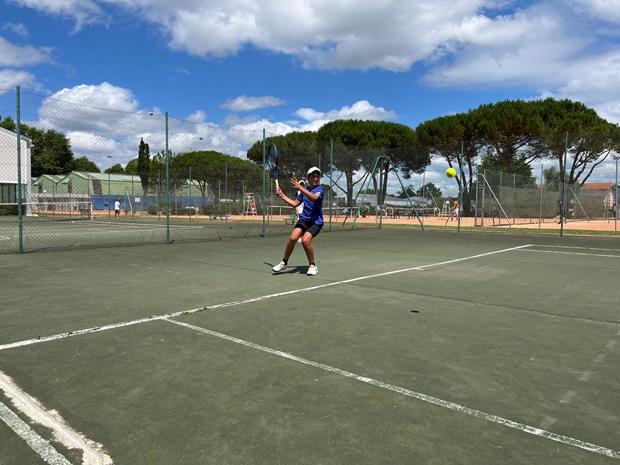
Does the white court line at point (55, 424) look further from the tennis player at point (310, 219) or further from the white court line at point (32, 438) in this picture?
the tennis player at point (310, 219)

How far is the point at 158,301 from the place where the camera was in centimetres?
586

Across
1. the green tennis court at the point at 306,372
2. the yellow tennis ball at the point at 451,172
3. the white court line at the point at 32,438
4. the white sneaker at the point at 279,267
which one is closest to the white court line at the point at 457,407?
the green tennis court at the point at 306,372

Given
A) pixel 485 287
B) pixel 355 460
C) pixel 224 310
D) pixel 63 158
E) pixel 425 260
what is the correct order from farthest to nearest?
pixel 63 158, pixel 425 260, pixel 485 287, pixel 224 310, pixel 355 460

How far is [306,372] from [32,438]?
1.72 metres

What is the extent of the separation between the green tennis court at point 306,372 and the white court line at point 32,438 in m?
0.01

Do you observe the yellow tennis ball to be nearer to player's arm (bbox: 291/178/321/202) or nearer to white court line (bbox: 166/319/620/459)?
player's arm (bbox: 291/178/321/202)

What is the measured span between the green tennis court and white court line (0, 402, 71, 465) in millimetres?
14

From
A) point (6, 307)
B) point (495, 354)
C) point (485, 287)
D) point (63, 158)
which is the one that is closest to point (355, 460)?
point (495, 354)

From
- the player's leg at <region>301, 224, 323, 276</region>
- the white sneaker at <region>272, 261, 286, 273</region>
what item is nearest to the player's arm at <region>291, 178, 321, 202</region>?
the player's leg at <region>301, 224, 323, 276</region>

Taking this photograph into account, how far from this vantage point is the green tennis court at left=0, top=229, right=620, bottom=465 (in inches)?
99.0

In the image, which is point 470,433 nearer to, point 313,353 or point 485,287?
point 313,353

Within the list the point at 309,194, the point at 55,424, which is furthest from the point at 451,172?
the point at 55,424

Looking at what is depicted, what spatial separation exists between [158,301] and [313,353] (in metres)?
2.64

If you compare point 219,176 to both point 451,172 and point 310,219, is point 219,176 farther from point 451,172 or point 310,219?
point 310,219
